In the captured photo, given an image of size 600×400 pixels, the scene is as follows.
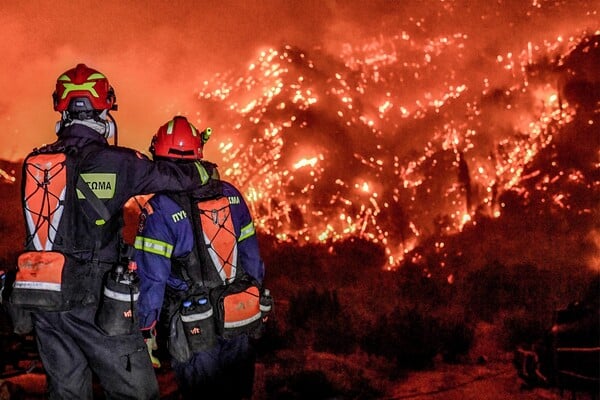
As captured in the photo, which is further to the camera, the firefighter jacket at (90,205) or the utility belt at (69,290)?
the firefighter jacket at (90,205)

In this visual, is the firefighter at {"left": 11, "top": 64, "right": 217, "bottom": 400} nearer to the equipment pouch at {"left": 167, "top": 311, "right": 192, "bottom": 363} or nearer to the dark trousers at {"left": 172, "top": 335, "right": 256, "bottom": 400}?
the equipment pouch at {"left": 167, "top": 311, "right": 192, "bottom": 363}

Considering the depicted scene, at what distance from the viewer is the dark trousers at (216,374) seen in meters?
4.10

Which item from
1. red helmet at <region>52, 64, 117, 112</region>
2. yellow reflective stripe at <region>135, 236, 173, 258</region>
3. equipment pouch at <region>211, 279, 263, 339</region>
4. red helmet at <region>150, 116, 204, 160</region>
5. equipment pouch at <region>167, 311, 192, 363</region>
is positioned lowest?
equipment pouch at <region>167, 311, 192, 363</region>

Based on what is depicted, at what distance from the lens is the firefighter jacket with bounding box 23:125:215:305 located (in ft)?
11.7

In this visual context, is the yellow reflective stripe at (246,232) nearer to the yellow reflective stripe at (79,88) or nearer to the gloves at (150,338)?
the gloves at (150,338)

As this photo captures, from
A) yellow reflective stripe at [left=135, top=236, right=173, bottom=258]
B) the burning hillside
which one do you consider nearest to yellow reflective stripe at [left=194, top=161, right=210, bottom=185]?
yellow reflective stripe at [left=135, top=236, right=173, bottom=258]

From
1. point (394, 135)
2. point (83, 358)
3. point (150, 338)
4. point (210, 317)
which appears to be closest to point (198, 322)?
point (210, 317)

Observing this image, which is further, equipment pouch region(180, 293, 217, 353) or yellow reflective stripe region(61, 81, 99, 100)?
equipment pouch region(180, 293, 217, 353)

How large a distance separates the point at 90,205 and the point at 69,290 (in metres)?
0.56

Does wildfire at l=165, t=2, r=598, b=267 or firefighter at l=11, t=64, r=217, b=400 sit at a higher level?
wildfire at l=165, t=2, r=598, b=267

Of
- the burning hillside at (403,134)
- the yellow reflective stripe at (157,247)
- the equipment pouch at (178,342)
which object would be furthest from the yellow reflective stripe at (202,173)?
the burning hillside at (403,134)

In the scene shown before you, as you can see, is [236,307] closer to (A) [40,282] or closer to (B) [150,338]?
(B) [150,338]

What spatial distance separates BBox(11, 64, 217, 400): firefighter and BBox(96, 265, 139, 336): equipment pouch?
0.15ft

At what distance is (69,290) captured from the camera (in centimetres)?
349
